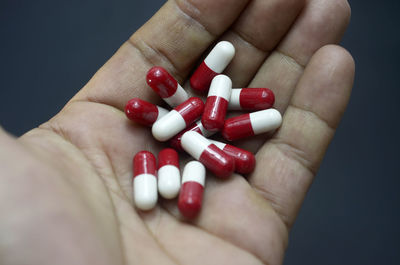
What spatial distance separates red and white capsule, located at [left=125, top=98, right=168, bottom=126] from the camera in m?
2.29

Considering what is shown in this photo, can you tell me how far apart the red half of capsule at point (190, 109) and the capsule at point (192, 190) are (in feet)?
1.05

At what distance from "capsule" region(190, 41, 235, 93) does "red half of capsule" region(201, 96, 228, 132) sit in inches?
7.4

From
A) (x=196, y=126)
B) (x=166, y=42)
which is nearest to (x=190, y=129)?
(x=196, y=126)

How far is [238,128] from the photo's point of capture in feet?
7.87

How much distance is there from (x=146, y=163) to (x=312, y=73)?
1.15 meters

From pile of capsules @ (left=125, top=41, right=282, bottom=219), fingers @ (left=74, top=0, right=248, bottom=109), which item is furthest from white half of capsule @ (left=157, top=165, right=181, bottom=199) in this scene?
fingers @ (left=74, top=0, right=248, bottom=109)

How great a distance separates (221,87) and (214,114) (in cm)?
21

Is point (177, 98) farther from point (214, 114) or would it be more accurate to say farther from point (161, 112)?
point (214, 114)

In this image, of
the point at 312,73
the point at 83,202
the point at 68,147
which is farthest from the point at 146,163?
the point at 312,73

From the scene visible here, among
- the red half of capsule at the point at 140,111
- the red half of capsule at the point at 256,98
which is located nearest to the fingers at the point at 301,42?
the red half of capsule at the point at 256,98

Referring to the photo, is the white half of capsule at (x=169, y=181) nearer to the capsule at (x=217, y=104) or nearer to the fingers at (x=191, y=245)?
the fingers at (x=191, y=245)

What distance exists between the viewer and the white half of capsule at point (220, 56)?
8.10ft

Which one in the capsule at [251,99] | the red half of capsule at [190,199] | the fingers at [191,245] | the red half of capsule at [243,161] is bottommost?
the fingers at [191,245]

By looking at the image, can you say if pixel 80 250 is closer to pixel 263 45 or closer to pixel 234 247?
pixel 234 247
